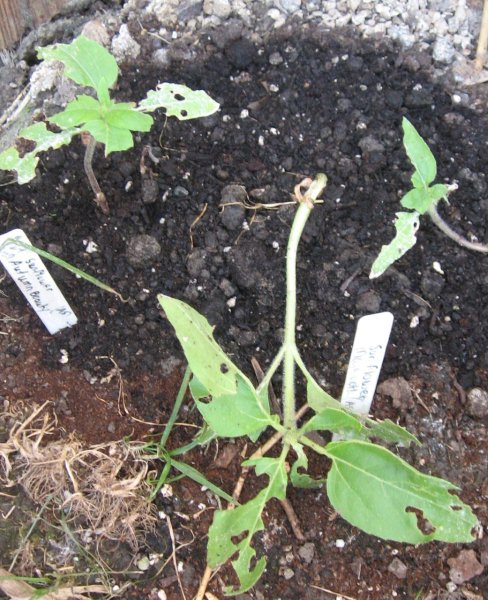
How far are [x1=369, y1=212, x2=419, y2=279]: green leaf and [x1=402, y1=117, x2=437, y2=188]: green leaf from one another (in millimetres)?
76

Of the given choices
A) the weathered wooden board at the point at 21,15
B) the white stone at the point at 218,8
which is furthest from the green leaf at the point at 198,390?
the weathered wooden board at the point at 21,15

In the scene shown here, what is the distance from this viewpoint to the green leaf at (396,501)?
1243mm

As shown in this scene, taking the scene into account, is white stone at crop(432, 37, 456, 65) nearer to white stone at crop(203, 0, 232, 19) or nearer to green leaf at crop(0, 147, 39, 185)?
white stone at crop(203, 0, 232, 19)

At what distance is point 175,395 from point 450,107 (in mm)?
1035

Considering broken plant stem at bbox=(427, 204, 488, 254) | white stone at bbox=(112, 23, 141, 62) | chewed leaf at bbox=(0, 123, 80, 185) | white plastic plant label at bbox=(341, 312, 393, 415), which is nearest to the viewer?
white plastic plant label at bbox=(341, 312, 393, 415)

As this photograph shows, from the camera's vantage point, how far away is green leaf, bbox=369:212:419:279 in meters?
1.54

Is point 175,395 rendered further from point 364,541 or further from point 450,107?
point 450,107

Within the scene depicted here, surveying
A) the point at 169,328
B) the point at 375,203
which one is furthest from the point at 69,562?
the point at 375,203

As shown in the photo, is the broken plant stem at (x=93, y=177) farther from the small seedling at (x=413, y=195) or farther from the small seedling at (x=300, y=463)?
the small seedling at (x=413, y=195)

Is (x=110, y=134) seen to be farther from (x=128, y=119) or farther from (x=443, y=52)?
(x=443, y=52)

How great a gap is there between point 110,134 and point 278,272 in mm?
521

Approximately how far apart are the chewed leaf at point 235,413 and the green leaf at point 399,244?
391mm

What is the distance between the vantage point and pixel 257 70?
196cm

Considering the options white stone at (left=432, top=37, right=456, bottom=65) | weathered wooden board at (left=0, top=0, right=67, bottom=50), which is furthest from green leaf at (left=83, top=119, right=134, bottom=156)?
white stone at (left=432, top=37, right=456, bottom=65)
